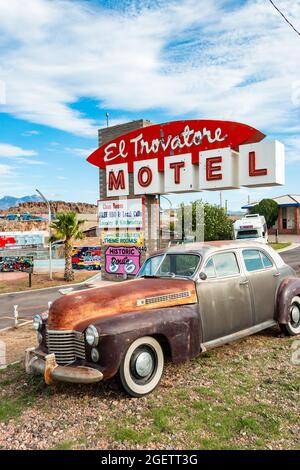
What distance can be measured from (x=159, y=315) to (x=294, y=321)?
3.53 m

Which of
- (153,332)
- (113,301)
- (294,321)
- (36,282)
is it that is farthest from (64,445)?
(36,282)

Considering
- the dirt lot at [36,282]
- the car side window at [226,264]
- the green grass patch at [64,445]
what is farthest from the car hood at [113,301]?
the dirt lot at [36,282]

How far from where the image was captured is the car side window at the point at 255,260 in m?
6.77

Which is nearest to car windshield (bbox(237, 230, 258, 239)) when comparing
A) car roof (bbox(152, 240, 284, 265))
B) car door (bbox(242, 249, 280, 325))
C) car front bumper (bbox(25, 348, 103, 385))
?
car door (bbox(242, 249, 280, 325))

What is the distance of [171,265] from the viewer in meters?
6.41

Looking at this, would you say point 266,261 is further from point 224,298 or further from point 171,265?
point 171,265

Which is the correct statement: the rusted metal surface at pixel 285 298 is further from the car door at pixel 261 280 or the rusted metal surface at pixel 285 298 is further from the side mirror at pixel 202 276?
the side mirror at pixel 202 276

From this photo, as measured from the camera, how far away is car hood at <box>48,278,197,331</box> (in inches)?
199

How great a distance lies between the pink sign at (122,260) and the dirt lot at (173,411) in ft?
26.0

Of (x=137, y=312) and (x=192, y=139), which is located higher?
(x=192, y=139)

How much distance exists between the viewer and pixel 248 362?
609cm
